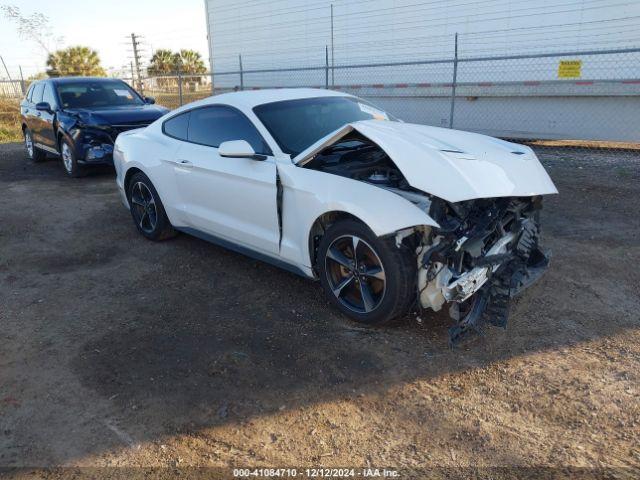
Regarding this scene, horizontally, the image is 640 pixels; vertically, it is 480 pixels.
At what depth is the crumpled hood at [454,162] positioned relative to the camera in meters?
3.27

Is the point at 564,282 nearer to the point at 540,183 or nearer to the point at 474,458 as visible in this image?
the point at 540,183

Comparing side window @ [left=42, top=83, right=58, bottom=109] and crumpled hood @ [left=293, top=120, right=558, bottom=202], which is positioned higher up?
side window @ [left=42, top=83, right=58, bottom=109]

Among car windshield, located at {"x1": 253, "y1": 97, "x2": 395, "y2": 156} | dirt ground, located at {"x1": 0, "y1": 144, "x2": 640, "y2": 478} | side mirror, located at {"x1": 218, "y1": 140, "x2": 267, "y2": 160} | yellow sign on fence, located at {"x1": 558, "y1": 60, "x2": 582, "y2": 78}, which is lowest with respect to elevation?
dirt ground, located at {"x1": 0, "y1": 144, "x2": 640, "y2": 478}

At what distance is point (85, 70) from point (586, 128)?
32.6m

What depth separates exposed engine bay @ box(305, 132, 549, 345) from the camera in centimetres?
332

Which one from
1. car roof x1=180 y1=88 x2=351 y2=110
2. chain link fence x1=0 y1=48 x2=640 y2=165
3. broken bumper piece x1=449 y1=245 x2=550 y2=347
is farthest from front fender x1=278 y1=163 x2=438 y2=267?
chain link fence x1=0 y1=48 x2=640 y2=165

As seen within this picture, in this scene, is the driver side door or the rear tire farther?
the rear tire

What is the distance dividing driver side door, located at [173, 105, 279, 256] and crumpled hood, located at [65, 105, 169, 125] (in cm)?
433

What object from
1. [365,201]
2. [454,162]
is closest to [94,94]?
[365,201]

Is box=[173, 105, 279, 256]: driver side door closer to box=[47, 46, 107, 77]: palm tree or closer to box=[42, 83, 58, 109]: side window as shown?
box=[42, 83, 58, 109]: side window

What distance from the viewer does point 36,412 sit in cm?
294

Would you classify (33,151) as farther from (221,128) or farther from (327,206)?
(327,206)

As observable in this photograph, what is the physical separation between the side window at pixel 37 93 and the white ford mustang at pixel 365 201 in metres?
6.69

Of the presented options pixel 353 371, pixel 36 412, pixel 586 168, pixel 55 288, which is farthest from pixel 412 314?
pixel 586 168
